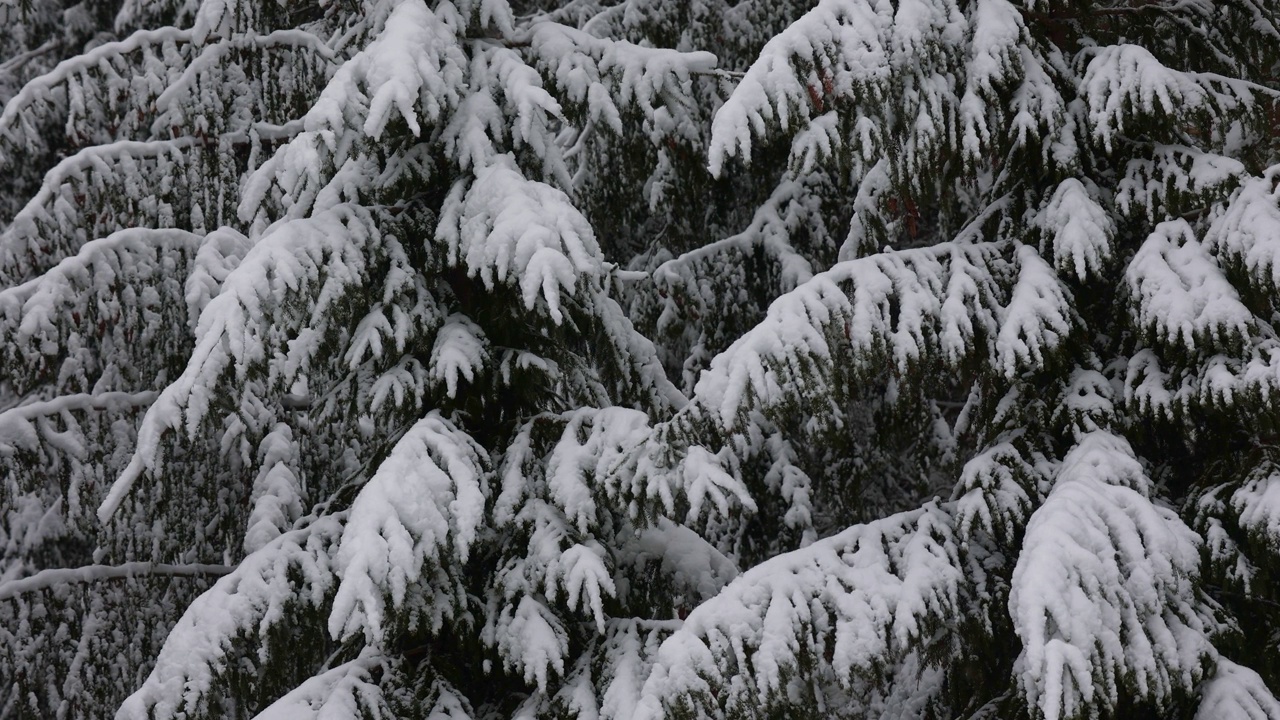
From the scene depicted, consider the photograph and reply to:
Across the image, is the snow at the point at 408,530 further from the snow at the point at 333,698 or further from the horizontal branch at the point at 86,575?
the horizontal branch at the point at 86,575

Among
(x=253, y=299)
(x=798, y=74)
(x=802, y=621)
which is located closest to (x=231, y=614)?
(x=253, y=299)

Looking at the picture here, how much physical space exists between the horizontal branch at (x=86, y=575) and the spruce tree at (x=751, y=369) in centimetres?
210

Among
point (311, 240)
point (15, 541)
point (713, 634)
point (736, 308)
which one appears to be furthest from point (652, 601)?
point (15, 541)

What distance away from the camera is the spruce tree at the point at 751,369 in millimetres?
2539

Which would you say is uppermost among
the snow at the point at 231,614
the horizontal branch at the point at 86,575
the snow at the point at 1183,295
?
the snow at the point at 1183,295

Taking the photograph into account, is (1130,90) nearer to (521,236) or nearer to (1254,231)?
(1254,231)

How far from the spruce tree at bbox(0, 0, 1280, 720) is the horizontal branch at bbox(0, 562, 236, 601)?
2.10 metres

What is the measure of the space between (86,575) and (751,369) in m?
5.13

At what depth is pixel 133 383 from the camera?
6.04 m

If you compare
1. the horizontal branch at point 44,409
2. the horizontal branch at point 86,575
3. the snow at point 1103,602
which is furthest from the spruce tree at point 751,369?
the horizontal branch at point 86,575

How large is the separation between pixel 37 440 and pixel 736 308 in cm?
488

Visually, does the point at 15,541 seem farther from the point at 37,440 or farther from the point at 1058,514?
the point at 1058,514

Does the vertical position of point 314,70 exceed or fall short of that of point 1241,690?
it exceeds it

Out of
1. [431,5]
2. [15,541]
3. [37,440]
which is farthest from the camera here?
[15,541]
